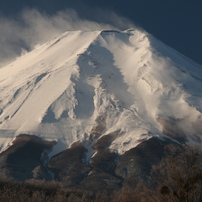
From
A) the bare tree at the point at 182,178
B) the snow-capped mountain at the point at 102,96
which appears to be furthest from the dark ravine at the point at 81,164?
the bare tree at the point at 182,178

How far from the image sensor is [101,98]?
115562mm

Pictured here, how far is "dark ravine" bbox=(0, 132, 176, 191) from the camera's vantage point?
71562 mm

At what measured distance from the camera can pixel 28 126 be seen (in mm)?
100000

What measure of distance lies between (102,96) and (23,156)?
40224mm

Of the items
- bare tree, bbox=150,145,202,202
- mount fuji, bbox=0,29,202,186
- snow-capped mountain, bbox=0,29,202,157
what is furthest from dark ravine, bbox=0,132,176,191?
bare tree, bbox=150,145,202,202

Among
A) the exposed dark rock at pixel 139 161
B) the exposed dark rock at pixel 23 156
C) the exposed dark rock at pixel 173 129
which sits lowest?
the exposed dark rock at pixel 23 156

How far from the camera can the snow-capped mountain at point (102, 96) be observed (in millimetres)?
97375

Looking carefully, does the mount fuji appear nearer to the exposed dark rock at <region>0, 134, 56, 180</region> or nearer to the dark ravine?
the dark ravine

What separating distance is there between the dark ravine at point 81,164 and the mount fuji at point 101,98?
1933 millimetres

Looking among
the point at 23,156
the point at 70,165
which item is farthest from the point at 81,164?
the point at 23,156

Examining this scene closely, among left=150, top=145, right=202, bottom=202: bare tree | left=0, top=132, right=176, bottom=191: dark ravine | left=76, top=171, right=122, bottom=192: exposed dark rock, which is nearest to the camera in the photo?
left=150, top=145, right=202, bottom=202: bare tree

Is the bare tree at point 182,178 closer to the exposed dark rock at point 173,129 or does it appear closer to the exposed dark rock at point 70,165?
the exposed dark rock at point 70,165

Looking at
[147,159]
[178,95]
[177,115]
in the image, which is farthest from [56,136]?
[178,95]

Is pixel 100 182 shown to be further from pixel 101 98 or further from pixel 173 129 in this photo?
pixel 101 98
